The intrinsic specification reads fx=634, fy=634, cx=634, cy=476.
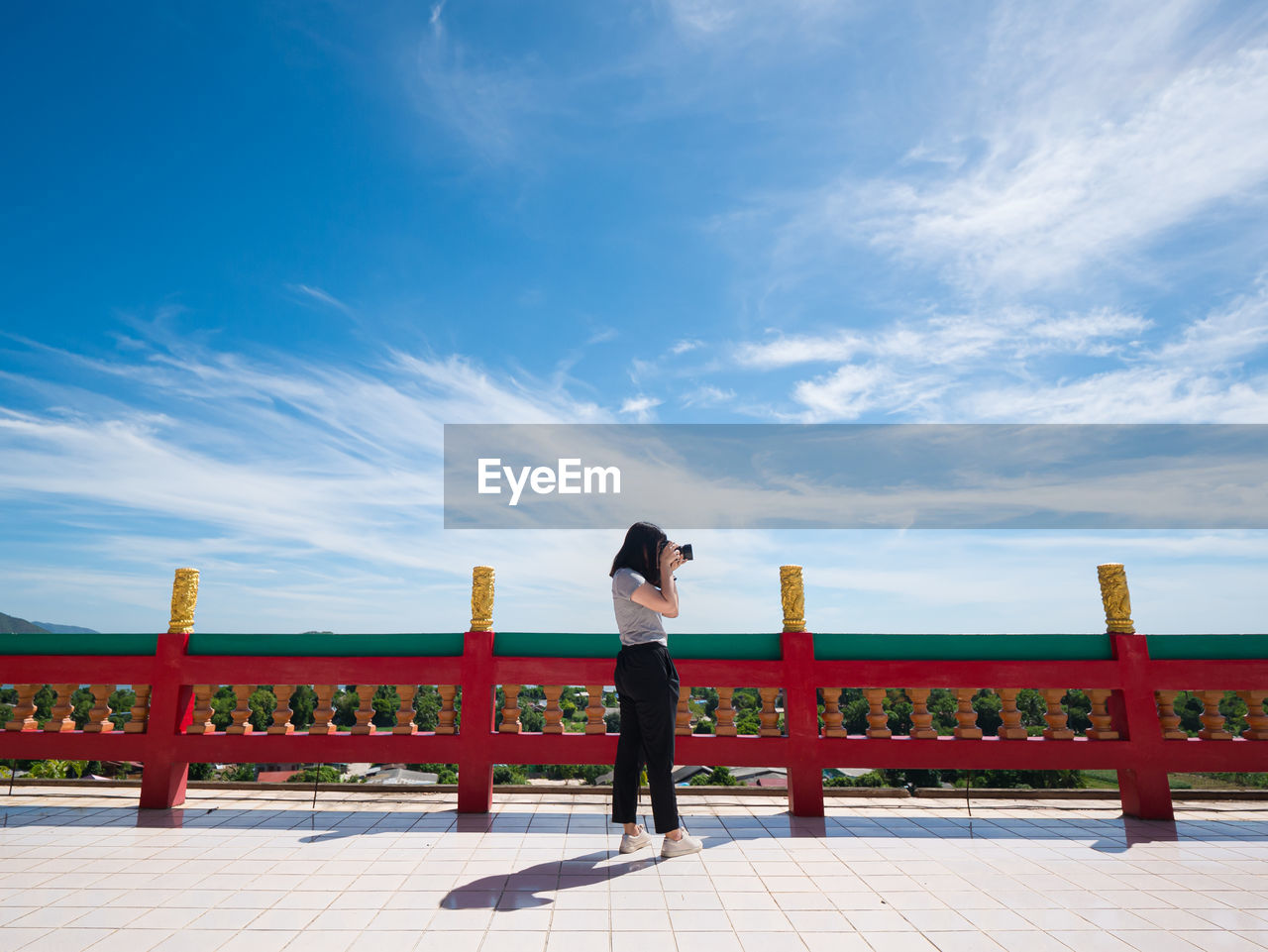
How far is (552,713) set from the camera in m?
4.89

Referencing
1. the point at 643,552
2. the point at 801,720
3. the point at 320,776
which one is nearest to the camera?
the point at 643,552

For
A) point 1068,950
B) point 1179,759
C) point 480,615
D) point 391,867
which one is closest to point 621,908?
point 391,867

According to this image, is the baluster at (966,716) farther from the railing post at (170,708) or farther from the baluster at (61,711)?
the baluster at (61,711)

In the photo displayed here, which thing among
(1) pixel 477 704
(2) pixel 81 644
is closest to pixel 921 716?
(1) pixel 477 704

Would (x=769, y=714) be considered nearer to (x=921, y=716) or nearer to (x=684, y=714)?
(x=684, y=714)

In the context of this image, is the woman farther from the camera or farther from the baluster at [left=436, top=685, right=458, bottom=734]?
the baluster at [left=436, top=685, right=458, bottom=734]

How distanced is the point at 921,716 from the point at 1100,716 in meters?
1.43

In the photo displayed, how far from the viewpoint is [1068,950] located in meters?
2.59

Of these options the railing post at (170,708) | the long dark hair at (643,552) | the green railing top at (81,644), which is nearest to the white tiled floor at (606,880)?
the railing post at (170,708)

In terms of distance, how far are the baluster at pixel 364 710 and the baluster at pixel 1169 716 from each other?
6.06m

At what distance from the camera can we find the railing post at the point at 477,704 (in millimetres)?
4824

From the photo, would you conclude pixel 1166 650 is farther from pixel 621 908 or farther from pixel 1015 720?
pixel 621 908

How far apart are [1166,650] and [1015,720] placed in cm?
128

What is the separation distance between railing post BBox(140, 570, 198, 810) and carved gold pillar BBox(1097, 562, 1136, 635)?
7274 mm
